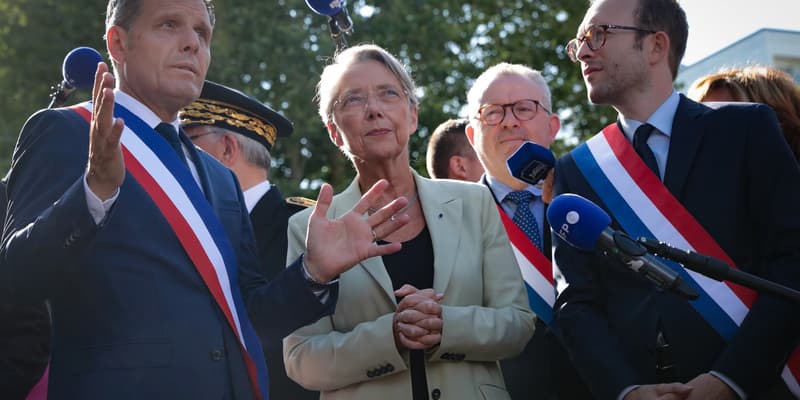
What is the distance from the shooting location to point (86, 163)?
287 centimetres

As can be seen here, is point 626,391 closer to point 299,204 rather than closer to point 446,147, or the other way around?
point 299,204

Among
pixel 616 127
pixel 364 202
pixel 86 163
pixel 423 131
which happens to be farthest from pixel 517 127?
pixel 423 131

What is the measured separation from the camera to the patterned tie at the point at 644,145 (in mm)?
3654

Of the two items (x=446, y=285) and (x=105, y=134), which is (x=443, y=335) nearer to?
(x=446, y=285)

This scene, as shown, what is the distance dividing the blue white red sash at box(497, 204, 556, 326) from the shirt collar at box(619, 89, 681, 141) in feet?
2.40

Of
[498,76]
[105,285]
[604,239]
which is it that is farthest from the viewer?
[498,76]

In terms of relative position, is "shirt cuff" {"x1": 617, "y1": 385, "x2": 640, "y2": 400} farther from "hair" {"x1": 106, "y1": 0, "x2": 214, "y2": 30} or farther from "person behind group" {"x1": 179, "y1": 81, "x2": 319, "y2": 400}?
"person behind group" {"x1": 179, "y1": 81, "x2": 319, "y2": 400}

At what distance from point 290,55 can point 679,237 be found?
11.9 meters

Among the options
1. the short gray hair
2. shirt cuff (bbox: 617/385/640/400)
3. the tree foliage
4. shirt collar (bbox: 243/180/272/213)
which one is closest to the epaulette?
shirt collar (bbox: 243/180/272/213)

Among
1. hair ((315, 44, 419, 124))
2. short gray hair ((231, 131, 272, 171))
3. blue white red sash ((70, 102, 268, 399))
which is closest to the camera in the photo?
blue white red sash ((70, 102, 268, 399))

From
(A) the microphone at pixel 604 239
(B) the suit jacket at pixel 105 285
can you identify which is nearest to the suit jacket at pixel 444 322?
(B) the suit jacket at pixel 105 285

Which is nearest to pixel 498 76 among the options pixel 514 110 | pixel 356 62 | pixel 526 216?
pixel 514 110

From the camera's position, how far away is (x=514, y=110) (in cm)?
479

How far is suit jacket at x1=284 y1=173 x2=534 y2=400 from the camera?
11.5ft
